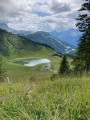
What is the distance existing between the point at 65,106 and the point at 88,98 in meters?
0.75

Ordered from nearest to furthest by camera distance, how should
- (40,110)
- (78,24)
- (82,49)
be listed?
(40,110), (78,24), (82,49)

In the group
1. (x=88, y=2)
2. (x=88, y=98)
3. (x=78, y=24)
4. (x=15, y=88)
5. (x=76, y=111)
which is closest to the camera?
(x=76, y=111)

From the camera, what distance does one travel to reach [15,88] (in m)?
5.09

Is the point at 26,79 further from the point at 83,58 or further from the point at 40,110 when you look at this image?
the point at 83,58

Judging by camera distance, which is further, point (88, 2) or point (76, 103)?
point (88, 2)

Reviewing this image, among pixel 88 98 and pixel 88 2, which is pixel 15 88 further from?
pixel 88 2

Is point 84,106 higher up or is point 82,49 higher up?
point 82,49

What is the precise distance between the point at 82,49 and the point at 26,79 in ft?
51.8

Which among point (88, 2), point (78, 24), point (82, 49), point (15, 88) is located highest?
point (88, 2)

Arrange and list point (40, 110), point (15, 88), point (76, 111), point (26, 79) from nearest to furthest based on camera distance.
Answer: point (76, 111), point (40, 110), point (15, 88), point (26, 79)

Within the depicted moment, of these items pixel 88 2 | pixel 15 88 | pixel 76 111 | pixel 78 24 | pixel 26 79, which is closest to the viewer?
pixel 76 111

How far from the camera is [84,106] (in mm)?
2736

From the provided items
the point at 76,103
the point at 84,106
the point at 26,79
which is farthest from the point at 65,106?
the point at 26,79

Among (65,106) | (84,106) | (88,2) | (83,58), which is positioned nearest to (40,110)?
(65,106)
